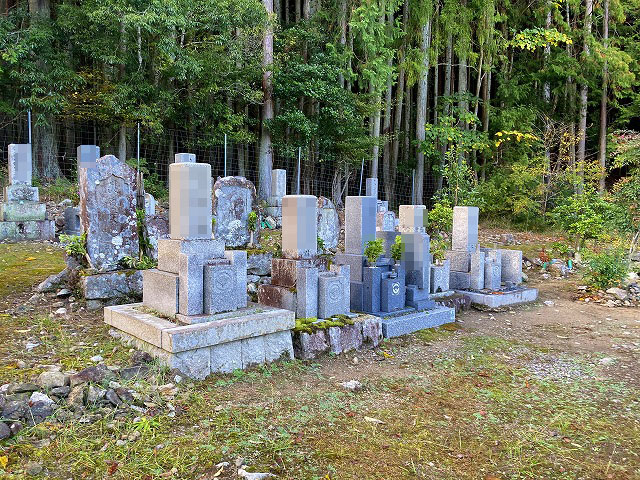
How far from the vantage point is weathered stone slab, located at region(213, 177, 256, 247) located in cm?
810

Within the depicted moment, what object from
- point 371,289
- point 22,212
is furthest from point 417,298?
point 22,212

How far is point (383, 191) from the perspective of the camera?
829 inches

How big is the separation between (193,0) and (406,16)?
29.5ft

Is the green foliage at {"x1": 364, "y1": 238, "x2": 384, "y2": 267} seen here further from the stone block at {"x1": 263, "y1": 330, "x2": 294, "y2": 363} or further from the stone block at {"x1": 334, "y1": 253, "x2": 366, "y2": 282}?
the stone block at {"x1": 263, "y1": 330, "x2": 294, "y2": 363}

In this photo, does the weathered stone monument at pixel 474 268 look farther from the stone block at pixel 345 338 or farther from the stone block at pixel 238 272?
the stone block at pixel 238 272

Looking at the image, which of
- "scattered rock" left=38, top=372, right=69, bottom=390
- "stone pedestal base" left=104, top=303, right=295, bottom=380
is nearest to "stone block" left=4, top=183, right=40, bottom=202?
"stone pedestal base" left=104, top=303, right=295, bottom=380

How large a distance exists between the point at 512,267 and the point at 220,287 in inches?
249

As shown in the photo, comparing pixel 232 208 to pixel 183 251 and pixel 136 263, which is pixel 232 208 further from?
pixel 183 251

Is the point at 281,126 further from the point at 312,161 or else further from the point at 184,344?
the point at 184,344

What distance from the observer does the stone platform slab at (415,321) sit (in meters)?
6.03

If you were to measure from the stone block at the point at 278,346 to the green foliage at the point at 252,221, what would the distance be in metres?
3.76

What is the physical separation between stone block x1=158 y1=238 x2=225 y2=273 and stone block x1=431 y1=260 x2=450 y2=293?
162 inches

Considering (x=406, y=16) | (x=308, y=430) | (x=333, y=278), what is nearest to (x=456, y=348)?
(x=333, y=278)

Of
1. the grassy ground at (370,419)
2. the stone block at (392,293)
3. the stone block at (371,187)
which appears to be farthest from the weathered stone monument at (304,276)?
the stone block at (371,187)
